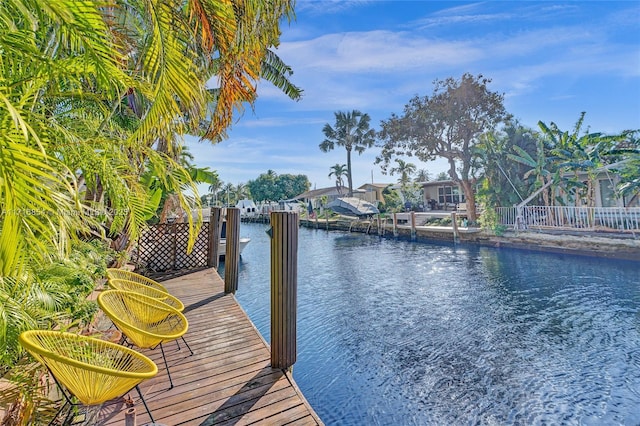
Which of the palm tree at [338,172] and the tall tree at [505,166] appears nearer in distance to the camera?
the tall tree at [505,166]

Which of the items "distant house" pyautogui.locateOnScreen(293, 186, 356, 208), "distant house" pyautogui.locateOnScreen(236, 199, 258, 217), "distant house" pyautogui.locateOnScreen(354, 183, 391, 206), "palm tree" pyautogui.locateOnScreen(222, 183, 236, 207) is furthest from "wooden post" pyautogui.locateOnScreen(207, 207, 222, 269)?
"palm tree" pyautogui.locateOnScreen(222, 183, 236, 207)

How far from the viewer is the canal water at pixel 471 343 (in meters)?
4.16

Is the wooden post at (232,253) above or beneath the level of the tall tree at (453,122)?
beneath

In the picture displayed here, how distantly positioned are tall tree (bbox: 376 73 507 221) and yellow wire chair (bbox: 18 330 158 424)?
21610mm

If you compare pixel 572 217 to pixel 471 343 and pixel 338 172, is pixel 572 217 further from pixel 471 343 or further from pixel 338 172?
pixel 338 172

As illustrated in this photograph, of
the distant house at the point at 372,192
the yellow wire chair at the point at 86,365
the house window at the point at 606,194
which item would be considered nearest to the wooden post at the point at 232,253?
the yellow wire chair at the point at 86,365

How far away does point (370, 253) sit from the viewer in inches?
671

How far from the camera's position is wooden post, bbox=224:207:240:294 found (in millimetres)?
5957

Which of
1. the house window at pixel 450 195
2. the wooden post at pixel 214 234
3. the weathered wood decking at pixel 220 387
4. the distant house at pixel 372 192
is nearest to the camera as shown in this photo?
the weathered wood decking at pixel 220 387

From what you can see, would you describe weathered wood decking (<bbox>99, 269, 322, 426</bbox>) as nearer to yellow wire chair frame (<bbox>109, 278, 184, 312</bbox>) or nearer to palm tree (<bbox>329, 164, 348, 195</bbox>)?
yellow wire chair frame (<bbox>109, 278, 184, 312</bbox>)

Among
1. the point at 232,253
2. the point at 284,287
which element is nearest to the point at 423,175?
the point at 232,253

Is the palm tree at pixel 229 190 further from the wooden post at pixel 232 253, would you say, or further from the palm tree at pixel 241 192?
the wooden post at pixel 232 253

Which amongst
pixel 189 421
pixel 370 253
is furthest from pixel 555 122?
pixel 189 421

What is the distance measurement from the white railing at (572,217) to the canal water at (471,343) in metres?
2.41
